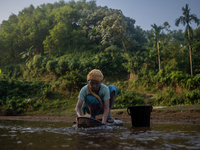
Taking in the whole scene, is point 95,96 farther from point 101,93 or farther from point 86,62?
point 86,62

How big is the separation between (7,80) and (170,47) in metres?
18.8

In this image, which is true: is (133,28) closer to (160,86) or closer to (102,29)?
(102,29)

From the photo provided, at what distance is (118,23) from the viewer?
78.9 ft

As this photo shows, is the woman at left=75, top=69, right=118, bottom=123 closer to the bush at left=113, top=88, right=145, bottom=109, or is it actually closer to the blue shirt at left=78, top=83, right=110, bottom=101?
the blue shirt at left=78, top=83, right=110, bottom=101

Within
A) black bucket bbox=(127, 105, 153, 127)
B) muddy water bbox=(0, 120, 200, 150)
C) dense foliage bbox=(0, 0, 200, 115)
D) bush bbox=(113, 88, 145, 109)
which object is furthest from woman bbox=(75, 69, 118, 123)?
bush bbox=(113, 88, 145, 109)

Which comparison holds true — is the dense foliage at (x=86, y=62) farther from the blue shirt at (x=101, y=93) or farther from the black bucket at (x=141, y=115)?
the blue shirt at (x=101, y=93)

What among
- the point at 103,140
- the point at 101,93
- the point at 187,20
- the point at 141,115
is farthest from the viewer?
the point at 187,20

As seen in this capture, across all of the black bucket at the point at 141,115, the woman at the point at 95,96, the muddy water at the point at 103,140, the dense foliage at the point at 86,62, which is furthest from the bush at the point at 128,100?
the muddy water at the point at 103,140

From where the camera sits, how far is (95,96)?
15.8 feet

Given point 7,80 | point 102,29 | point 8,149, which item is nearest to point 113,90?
point 8,149

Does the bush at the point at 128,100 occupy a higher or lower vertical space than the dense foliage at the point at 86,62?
lower

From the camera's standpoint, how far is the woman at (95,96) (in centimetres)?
459

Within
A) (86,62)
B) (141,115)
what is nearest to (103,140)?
(141,115)

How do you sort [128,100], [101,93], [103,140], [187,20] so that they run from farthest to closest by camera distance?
[187,20] → [128,100] → [101,93] → [103,140]
